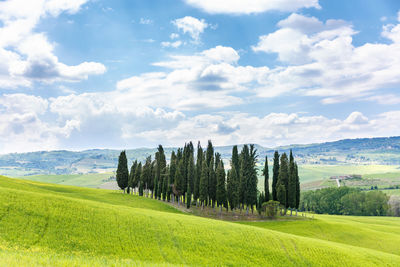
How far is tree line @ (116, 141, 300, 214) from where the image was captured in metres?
90.6

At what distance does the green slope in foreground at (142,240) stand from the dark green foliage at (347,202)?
426 ft

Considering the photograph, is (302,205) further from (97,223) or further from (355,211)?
(97,223)

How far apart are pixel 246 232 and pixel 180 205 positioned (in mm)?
51013

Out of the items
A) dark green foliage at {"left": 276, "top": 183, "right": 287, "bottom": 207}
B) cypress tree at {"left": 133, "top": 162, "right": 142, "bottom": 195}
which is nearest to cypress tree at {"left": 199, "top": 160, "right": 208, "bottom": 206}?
dark green foliage at {"left": 276, "top": 183, "right": 287, "bottom": 207}

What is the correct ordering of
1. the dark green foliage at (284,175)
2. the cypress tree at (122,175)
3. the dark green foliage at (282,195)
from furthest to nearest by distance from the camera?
1. the cypress tree at (122,175)
2. the dark green foliage at (284,175)
3. the dark green foliage at (282,195)

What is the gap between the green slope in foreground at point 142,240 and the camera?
34500 millimetres

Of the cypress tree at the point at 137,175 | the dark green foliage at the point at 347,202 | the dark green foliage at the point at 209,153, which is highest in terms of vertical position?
the dark green foliage at the point at 209,153

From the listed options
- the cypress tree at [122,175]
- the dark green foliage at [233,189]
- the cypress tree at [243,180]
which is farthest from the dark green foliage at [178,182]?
the cypress tree at [122,175]

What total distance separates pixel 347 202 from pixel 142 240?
16609 centimetres

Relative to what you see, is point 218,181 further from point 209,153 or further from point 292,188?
point 292,188

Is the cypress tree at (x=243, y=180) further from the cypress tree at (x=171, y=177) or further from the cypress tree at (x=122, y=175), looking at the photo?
the cypress tree at (x=122, y=175)

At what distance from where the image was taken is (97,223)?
41.8 m

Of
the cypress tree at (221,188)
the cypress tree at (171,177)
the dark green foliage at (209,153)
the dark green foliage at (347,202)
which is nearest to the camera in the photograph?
the cypress tree at (221,188)

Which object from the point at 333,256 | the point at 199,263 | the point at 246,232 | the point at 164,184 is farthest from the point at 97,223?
the point at 164,184
